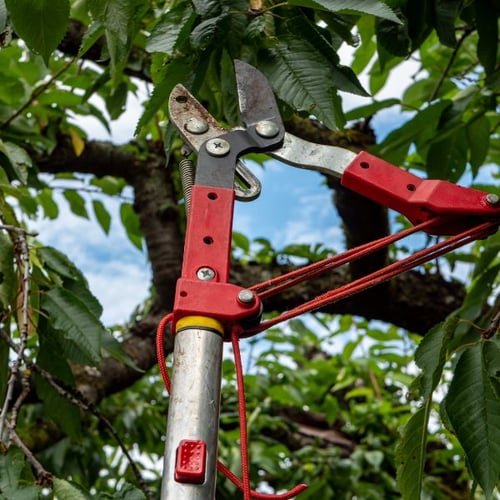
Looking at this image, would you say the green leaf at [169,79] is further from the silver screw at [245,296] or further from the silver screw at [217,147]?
the silver screw at [245,296]

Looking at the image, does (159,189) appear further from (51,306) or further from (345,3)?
(345,3)

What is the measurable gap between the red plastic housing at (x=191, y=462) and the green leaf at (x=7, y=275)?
597 mm

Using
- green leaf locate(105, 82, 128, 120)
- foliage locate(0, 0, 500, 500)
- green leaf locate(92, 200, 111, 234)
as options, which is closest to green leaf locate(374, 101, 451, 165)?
foliage locate(0, 0, 500, 500)

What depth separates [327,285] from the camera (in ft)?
8.21

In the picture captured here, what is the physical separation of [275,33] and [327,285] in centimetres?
138

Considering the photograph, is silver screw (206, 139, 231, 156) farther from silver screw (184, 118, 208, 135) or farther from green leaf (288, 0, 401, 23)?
green leaf (288, 0, 401, 23)

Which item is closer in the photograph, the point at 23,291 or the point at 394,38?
the point at 23,291

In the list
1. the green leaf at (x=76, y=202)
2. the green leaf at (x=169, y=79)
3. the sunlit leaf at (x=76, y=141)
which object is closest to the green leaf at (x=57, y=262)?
the green leaf at (x=169, y=79)

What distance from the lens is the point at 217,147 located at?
938 mm

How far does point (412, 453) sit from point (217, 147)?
53 centimetres

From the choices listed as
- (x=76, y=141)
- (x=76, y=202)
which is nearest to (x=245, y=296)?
(x=76, y=141)

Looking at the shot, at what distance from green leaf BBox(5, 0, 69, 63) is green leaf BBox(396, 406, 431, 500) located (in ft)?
2.12

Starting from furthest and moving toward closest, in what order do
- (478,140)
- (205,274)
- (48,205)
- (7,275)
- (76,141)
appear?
(48,205) → (76,141) → (478,140) → (7,275) → (205,274)

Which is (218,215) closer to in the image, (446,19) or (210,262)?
(210,262)
